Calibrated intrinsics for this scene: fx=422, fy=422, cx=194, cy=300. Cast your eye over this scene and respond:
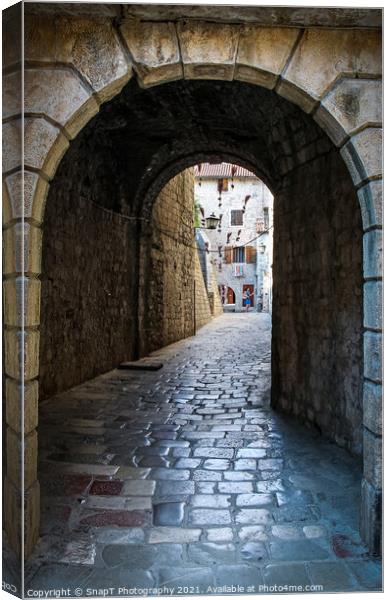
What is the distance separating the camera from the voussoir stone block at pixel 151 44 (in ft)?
7.34

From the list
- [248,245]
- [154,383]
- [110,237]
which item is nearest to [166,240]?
[110,237]

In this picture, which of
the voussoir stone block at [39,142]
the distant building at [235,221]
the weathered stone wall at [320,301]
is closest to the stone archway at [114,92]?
the voussoir stone block at [39,142]

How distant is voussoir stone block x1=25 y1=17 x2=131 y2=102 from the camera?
2152 millimetres

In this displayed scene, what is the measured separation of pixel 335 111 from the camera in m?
2.29

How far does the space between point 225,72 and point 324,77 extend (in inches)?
21.5

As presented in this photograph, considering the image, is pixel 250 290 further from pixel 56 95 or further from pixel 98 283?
pixel 56 95

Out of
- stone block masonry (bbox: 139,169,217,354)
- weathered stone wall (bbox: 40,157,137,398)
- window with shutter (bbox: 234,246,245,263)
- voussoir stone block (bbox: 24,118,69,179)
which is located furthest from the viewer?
window with shutter (bbox: 234,246,245,263)

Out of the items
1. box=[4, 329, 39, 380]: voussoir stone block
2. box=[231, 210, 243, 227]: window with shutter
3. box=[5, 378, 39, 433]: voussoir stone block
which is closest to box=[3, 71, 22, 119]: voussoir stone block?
box=[4, 329, 39, 380]: voussoir stone block

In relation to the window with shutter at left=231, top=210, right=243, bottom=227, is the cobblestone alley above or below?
below

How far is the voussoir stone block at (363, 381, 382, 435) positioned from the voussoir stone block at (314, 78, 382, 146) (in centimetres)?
137

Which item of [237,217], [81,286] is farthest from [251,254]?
[81,286]

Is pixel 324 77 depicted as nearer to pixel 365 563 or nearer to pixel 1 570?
pixel 365 563

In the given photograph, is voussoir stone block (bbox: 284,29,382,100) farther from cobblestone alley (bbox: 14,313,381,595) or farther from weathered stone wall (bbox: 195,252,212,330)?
weathered stone wall (bbox: 195,252,212,330)

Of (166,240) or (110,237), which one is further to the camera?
(166,240)
